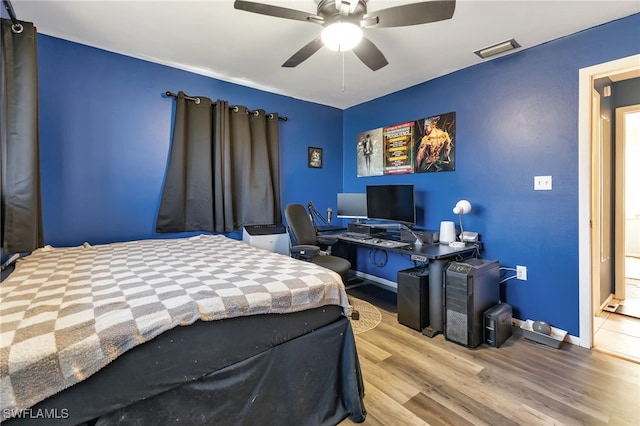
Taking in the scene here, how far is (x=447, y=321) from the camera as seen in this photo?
93.0 inches

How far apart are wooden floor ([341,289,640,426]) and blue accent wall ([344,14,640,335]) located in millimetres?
441

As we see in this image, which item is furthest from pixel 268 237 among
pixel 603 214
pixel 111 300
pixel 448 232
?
pixel 603 214

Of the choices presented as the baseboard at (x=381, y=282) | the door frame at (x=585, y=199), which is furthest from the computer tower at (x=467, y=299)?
the baseboard at (x=381, y=282)

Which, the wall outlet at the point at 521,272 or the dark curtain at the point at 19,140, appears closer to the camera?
the dark curtain at the point at 19,140

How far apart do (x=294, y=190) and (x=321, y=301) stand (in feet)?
8.56

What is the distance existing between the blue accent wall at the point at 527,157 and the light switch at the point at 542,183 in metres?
0.03

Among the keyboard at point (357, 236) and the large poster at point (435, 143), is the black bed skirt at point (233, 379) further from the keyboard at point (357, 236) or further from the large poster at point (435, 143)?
the large poster at point (435, 143)

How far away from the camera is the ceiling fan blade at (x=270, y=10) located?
1.58m

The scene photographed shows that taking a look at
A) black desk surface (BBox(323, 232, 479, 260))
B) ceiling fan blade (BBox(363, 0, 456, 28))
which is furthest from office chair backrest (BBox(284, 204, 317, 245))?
ceiling fan blade (BBox(363, 0, 456, 28))

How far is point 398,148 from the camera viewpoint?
358cm

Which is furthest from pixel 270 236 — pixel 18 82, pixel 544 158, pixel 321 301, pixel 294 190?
pixel 544 158

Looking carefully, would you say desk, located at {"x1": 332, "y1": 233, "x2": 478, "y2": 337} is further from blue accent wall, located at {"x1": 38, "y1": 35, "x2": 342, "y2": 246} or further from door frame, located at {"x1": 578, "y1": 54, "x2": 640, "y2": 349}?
blue accent wall, located at {"x1": 38, "y1": 35, "x2": 342, "y2": 246}

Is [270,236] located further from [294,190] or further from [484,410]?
[484,410]

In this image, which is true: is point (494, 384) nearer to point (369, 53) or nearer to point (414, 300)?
point (414, 300)
